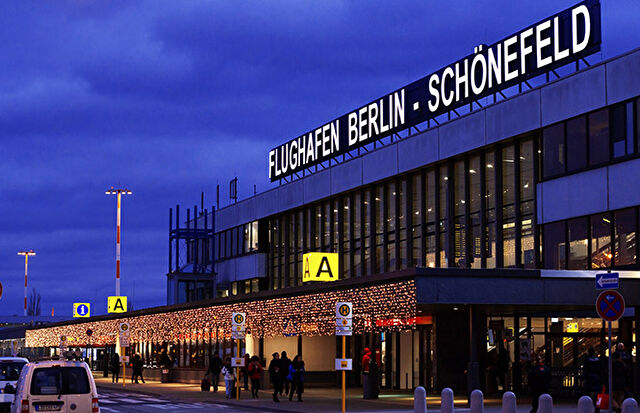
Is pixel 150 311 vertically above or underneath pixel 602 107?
underneath

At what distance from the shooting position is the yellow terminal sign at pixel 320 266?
1925 inches

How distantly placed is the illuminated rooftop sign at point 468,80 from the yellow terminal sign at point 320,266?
22.3ft

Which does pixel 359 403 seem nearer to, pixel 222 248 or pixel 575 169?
pixel 575 169

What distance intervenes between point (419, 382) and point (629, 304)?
43.6 ft

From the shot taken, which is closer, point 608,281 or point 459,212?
point 608,281

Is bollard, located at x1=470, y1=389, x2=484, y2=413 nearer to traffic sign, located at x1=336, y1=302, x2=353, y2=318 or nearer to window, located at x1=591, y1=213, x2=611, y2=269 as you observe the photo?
traffic sign, located at x1=336, y1=302, x2=353, y2=318

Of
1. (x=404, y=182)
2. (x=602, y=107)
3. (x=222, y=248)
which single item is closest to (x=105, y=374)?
(x=222, y=248)

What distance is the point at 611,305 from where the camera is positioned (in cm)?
2236

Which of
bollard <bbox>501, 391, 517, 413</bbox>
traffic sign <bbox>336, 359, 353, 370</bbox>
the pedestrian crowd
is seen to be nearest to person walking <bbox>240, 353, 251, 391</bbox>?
the pedestrian crowd

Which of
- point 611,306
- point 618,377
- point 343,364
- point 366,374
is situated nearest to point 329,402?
point 366,374

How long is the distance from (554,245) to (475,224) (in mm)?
5517

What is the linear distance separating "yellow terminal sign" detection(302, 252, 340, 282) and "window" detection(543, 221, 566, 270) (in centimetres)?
1243

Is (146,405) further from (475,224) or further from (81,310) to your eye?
(81,310)

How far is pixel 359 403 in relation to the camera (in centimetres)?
3500
